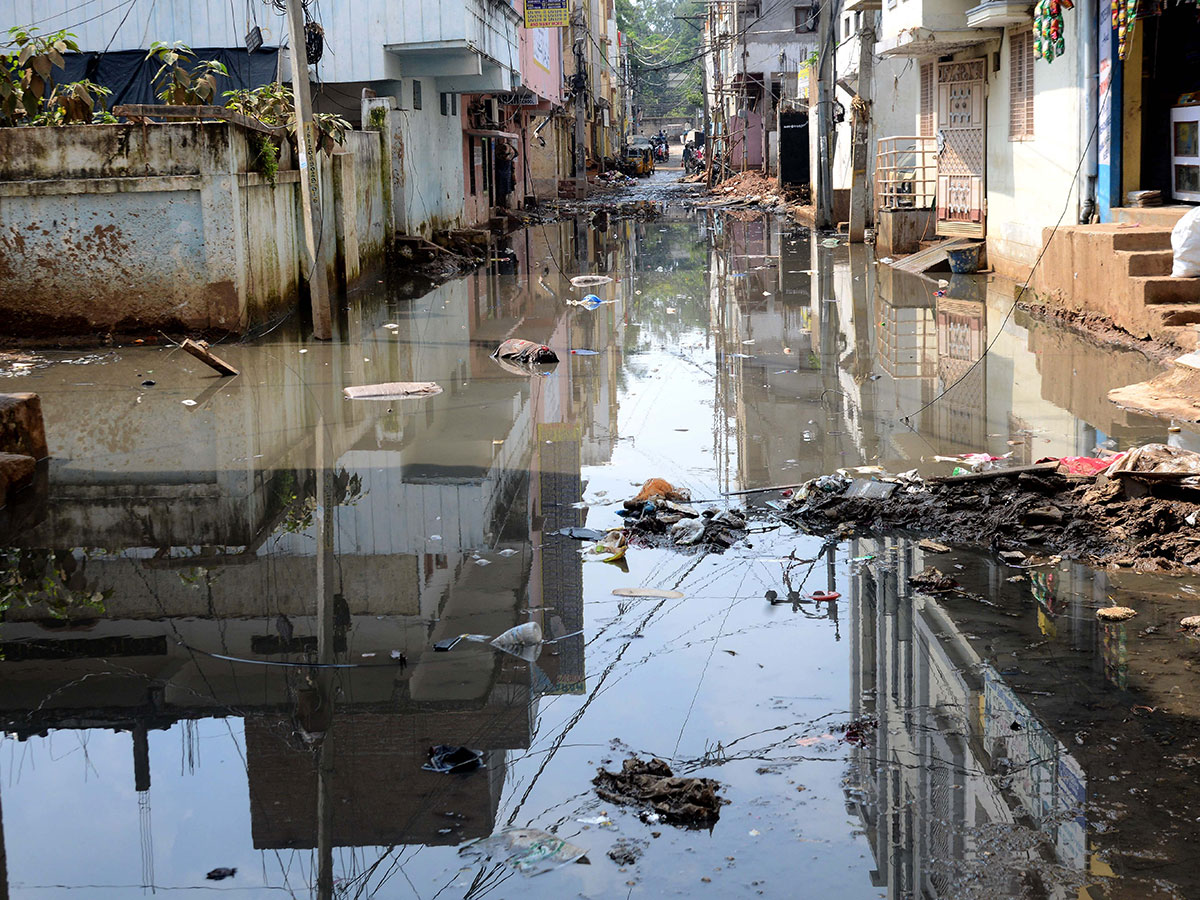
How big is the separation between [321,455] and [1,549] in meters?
2.27

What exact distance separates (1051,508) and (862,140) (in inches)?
663

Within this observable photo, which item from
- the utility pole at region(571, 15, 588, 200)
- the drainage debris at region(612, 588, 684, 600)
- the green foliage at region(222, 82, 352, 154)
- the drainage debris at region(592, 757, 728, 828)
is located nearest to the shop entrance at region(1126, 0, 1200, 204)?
the green foliage at region(222, 82, 352, 154)

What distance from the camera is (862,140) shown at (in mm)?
21609

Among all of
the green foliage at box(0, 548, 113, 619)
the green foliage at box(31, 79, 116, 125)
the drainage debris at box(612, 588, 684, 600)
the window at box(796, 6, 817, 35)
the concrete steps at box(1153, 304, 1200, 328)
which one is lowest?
the drainage debris at box(612, 588, 684, 600)

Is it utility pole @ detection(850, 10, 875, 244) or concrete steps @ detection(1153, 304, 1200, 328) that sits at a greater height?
utility pole @ detection(850, 10, 875, 244)

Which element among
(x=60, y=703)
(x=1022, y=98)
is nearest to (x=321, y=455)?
(x=60, y=703)

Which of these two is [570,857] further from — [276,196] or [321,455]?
[276,196]

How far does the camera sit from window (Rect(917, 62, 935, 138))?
2162 cm

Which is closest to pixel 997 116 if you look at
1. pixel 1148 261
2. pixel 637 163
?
pixel 1148 261

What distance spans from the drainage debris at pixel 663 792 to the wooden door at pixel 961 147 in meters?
16.6

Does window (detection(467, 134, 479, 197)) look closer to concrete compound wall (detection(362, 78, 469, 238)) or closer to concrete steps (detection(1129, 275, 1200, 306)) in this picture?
concrete compound wall (detection(362, 78, 469, 238))

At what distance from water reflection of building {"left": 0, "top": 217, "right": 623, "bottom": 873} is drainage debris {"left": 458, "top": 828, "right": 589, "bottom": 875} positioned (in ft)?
0.33

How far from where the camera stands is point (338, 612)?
210 inches

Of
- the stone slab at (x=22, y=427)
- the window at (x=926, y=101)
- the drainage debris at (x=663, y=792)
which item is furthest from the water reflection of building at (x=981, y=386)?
the window at (x=926, y=101)
